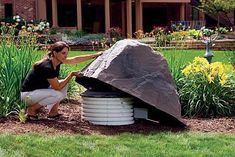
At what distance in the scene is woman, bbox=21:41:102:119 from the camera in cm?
781

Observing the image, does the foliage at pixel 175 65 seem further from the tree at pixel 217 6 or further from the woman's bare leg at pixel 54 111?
the tree at pixel 217 6

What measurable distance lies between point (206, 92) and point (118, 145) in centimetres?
268

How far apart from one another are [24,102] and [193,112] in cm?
252

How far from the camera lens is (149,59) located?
8.12 metres

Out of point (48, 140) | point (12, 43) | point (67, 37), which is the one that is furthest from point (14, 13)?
point (48, 140)

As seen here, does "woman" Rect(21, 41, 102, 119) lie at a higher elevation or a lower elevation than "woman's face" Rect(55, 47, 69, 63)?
lower

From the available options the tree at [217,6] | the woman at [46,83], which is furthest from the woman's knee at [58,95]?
the tree at [217,6]

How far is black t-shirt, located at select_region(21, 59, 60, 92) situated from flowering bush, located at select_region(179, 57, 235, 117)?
2.15 m

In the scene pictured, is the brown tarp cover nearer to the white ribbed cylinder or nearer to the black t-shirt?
the white ribbed cylinder

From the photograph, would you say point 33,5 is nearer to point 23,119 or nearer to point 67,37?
point 67,37

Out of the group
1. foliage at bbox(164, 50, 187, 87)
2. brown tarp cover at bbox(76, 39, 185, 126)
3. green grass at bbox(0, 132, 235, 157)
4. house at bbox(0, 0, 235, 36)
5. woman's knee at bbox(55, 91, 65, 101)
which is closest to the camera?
green grass at bbox(0, 132, 235, 157)

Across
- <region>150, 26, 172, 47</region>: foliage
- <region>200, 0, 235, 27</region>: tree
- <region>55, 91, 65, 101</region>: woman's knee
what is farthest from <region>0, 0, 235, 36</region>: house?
<region>55, 91, 65, 101</region>: woman's knee

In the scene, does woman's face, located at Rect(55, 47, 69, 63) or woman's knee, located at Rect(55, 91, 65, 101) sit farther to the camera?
woman's knee, located at Rect(55, 91, 65, 101)

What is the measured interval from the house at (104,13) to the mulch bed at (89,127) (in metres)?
23.2
